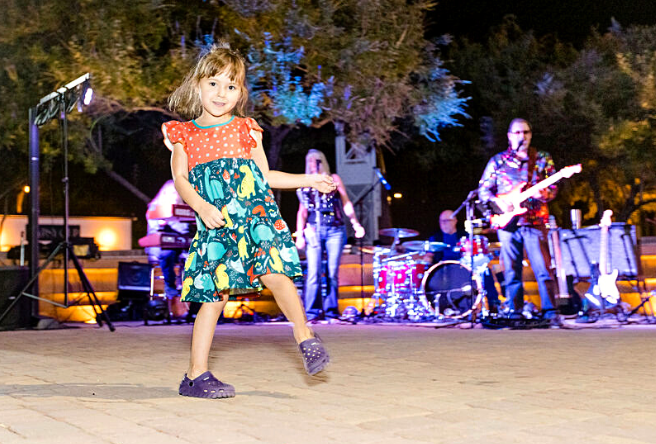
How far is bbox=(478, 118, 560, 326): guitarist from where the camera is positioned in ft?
30.7

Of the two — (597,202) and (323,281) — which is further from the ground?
(597,202)

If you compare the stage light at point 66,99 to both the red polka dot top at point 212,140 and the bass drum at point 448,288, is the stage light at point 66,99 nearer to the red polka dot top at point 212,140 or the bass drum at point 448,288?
the red polka dot top at point 212,140

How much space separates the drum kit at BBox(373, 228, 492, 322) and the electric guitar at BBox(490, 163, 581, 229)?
1607 millimetres

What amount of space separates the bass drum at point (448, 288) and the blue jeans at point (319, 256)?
4.39ft

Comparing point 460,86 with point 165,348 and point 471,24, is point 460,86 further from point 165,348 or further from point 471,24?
point 165,348

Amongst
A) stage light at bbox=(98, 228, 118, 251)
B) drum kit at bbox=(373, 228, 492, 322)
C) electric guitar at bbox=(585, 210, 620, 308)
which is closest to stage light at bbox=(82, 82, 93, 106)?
drum kit at bbox=(373, 228, 492, 322)

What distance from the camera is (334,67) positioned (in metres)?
12.4

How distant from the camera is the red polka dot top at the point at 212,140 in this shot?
4254 mm

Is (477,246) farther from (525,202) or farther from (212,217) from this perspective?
(212,217)

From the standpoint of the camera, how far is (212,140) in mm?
4270

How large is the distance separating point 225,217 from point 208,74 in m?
0.72

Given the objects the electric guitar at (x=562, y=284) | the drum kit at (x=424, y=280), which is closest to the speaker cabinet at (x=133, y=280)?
the drum kit at (x=424, y=280)

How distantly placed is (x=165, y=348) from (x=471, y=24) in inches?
731

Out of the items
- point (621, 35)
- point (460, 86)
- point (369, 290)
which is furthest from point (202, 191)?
point (460, 86)
